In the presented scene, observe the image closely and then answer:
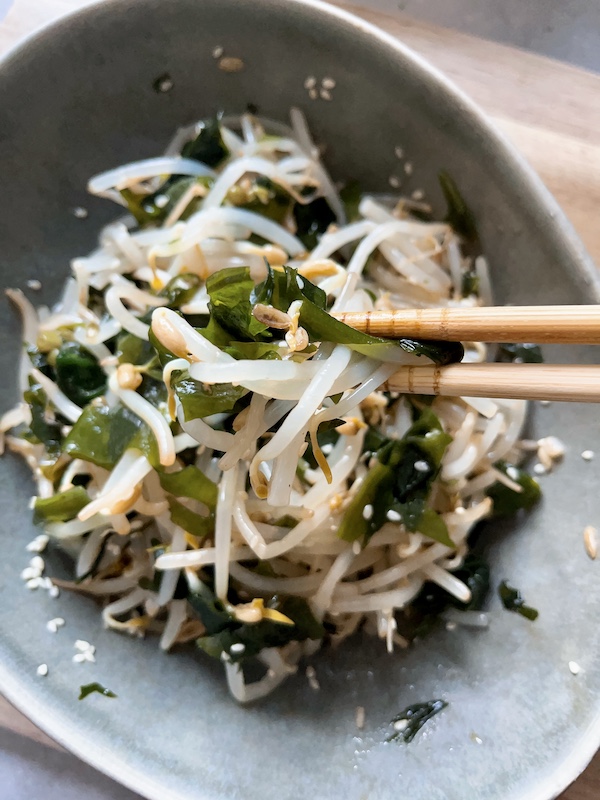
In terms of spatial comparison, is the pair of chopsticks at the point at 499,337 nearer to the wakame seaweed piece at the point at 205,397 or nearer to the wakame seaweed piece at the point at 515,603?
the wakame seaweed piece at the point at 205,397

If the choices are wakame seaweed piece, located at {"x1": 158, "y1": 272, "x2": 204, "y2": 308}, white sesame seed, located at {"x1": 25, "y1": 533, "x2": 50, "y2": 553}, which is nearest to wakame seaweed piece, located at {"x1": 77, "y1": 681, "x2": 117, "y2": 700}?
white sesame seed, located at {"x1": 25, "y1": 533, "x2": 50, "y2": 553}

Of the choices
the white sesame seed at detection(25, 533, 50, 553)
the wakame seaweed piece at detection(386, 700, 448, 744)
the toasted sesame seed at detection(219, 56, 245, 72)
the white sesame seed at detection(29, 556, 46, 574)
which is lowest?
the wakame seaweed piece at detection(386, 700, 448, 744)

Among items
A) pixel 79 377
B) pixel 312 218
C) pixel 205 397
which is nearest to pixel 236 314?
pixel 205 397

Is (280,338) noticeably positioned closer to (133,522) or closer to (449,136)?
(133,522)

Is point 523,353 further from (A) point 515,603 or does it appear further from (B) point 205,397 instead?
(B) point 205,397

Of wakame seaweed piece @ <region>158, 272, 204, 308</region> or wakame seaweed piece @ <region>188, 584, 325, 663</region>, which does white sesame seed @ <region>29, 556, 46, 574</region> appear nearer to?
wakame seaweed piece @ <region>188, 584, 325, 663</region>

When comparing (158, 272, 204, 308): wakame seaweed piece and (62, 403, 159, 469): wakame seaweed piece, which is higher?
(158, 272, 204, 308): wakame seaweed piece

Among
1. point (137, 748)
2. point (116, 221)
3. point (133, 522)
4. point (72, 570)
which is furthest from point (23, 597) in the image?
point (116, 221)
